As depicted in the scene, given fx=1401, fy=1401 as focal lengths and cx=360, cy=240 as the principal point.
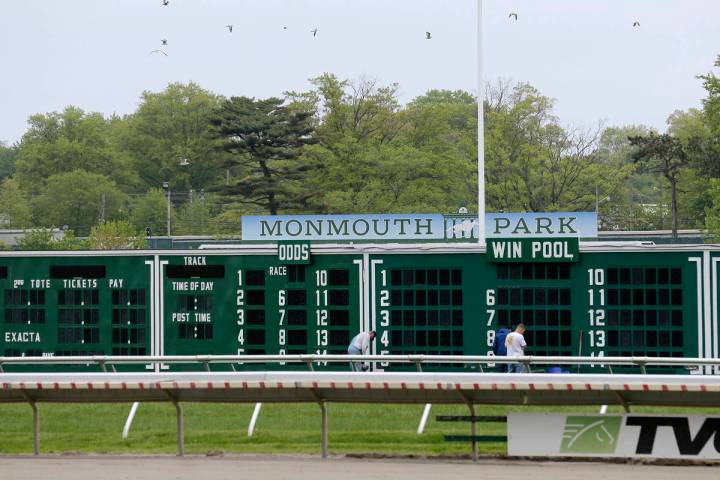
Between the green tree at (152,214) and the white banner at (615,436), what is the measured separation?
68.6m

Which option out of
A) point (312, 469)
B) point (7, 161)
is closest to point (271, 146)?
point (312, 469)

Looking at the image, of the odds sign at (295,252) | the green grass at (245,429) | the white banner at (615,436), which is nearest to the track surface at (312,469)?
the white banner at (615,436)

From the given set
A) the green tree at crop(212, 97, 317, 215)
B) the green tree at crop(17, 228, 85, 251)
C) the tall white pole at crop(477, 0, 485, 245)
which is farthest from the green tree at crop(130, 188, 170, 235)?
the tall white pole at crop(477, 0, 485, 245)

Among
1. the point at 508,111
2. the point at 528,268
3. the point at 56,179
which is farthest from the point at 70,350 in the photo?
the point at 56,179

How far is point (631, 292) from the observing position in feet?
69.8

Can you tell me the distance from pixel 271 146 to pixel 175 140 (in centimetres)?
3448

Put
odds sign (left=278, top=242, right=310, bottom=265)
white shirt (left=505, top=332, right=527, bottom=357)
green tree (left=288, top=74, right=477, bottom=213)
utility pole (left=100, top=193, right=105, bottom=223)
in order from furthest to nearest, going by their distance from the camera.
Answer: utility pole (left=100, top=193, right=105, bottom=223), green tree (left=288, top=74, right=477, bottom=213), odds sign (left=278, top=242, right=310, bottom=265), white shirt (left=505, top=332, right=527, bottom=357)

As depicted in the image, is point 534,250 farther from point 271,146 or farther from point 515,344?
point 271,146

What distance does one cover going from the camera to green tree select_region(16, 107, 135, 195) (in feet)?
313

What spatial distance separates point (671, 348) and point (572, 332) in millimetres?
1500

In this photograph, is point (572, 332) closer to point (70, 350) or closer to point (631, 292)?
point (631, 292)

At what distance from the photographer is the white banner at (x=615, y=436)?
45.1 feet

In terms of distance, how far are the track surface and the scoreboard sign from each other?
24.6ft

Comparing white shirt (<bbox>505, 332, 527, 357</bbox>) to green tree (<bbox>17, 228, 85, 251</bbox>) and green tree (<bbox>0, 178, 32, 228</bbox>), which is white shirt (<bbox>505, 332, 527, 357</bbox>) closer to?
green tree (<bbox>17, 228, 85, 251</bbox>)
